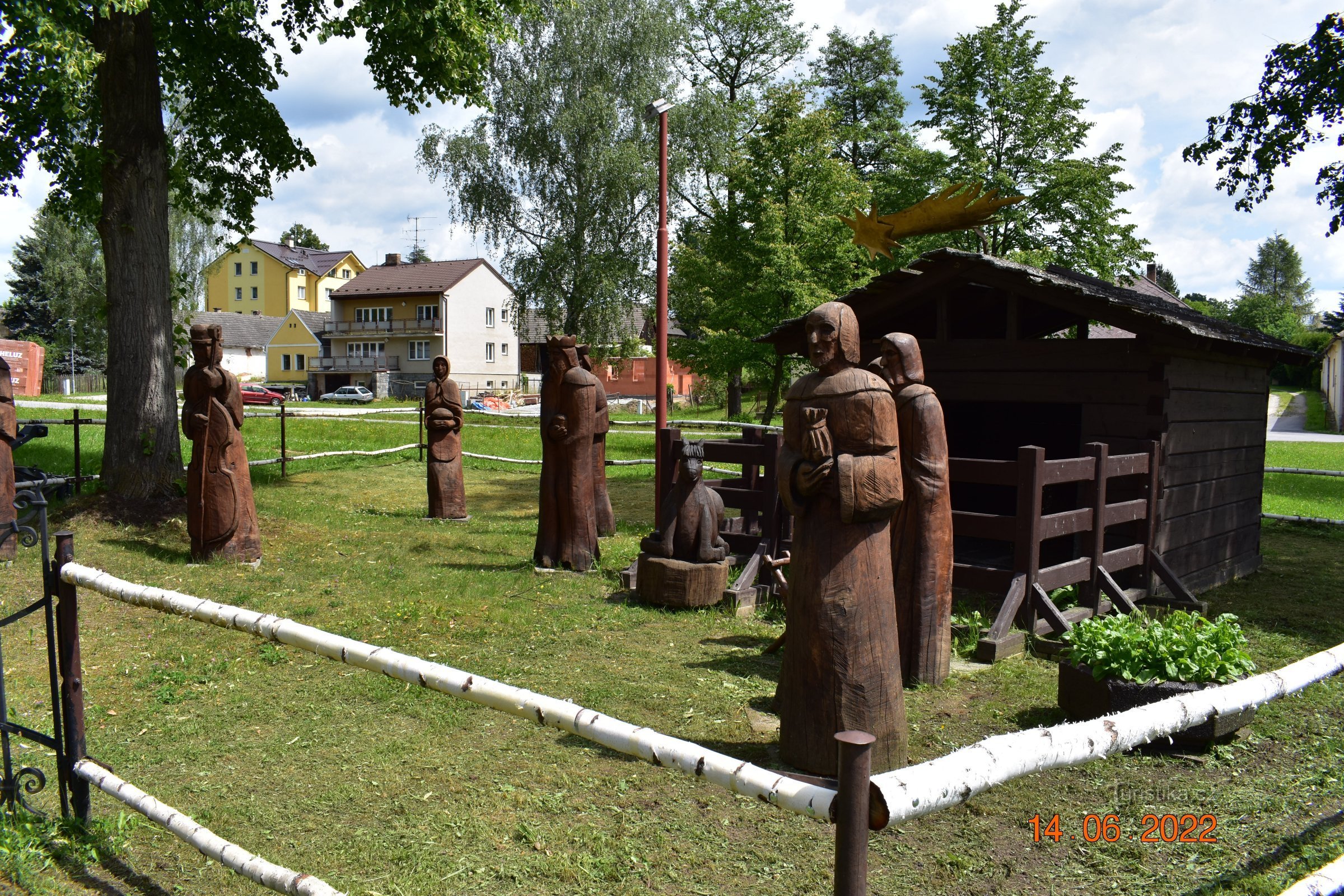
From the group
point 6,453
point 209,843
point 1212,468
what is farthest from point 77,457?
point 1212,468

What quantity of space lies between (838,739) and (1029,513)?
18.6 ft

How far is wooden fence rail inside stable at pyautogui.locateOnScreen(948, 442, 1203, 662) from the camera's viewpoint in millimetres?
7137

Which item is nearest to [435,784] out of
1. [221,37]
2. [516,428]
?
[221,37]

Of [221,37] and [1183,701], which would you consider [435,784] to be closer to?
[1183,701]

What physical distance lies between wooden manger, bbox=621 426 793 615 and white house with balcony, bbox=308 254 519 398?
43008 millimetres

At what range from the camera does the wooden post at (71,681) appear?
4.01 meters

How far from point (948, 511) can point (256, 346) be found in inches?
2528

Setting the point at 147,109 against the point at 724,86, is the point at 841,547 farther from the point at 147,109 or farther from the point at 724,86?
the point at 724,86

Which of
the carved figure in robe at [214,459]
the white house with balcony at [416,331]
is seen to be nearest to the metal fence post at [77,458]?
the carved figure in robe at [214,459]

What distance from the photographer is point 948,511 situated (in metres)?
6.16

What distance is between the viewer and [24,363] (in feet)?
123

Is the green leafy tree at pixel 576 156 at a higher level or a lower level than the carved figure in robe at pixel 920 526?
higher

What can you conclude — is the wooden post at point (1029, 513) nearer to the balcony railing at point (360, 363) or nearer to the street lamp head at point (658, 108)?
the street lamp head at point (658, 108)

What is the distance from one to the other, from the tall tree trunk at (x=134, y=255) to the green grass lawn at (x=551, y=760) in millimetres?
2083
